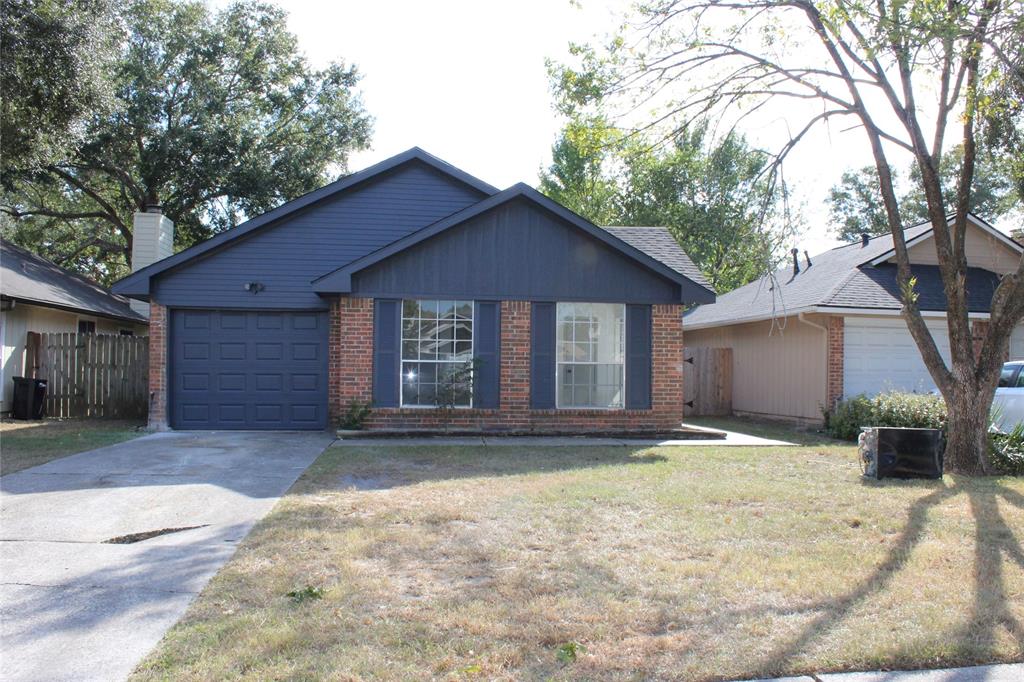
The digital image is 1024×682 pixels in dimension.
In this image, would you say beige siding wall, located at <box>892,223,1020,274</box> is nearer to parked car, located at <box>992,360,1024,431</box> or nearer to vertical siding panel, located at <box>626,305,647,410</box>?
parked car, located at <box>992,360,1024,431</box>

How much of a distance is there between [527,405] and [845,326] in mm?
7103

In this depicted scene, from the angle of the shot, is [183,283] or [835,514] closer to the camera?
[835,514]

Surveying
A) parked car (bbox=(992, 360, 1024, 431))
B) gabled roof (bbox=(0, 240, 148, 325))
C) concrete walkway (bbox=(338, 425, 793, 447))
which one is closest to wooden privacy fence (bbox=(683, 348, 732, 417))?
concrete walkway (bbox=(338, 425, 793, 447))

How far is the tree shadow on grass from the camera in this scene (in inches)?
163

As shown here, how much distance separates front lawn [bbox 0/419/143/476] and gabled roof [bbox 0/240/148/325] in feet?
8.78

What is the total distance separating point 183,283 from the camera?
14000mm

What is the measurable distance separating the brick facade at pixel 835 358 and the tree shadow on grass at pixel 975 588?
7.52m

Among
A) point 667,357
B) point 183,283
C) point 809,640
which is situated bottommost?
point 809,640

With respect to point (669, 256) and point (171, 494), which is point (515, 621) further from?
point (669, 256)

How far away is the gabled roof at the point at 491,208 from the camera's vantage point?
1285 cm

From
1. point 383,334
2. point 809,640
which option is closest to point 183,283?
point 383,334

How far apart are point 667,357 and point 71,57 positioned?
11.8m

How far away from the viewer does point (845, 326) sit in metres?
15.8

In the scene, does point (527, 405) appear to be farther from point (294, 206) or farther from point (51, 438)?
point (51, 438)
